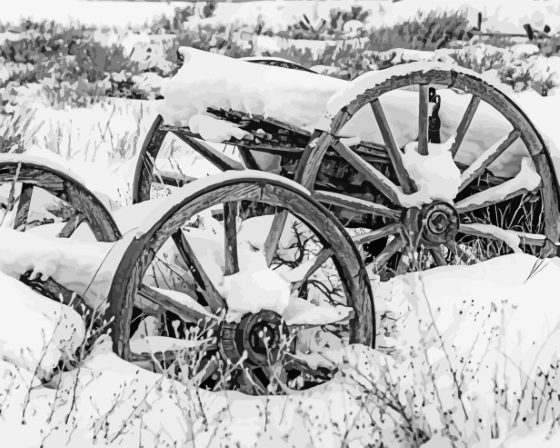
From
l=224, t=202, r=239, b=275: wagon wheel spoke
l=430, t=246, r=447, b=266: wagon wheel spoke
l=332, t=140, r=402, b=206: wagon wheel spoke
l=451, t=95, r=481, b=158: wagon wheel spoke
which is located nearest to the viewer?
l=224, t=202, r=239, b=275: wagon wheel spoke

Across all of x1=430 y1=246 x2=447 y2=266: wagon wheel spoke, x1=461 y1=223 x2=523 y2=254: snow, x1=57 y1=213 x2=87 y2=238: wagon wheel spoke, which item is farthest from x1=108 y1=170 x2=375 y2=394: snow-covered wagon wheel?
x1=461 y1=223 x2=523 y2=254: snow

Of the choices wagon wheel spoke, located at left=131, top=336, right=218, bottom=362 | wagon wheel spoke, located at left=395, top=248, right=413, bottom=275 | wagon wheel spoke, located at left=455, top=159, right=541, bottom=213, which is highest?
wagon wheel spoke, located at left=455, top=159, right=541, bottom=213

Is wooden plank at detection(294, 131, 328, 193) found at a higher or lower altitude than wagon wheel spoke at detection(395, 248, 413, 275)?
higher

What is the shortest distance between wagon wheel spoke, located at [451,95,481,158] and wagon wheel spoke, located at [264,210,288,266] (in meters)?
1.22

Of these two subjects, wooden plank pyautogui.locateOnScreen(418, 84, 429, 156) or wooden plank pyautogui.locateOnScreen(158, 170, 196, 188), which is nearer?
wooden plank pyautogui.locateOnScreen(418, 84, 429, 156)

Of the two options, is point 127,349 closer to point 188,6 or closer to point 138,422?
point 138,422

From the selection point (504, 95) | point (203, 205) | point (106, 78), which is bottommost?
point (106, 78)

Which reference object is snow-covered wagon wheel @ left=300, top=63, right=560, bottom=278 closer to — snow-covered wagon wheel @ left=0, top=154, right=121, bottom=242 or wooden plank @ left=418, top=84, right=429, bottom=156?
wooden plank @ left=418, top=84, right=429, bottom=156

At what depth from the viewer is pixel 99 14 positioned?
16.5m

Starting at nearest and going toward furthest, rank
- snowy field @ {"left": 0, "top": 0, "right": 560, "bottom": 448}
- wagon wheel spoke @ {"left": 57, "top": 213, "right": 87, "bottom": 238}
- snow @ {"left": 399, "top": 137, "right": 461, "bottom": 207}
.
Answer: snowy field @ {"left": 0, "top": 0, "right": 560, "bottom": 448}, wagon wheel spoke @ {"left": 57, "top": 213, "right": 87, "bottom": 238}, snow @ {"left": 399, "top": 137, "right": 461, "bottom": 207}

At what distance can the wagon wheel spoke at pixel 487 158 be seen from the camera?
376 centimetres

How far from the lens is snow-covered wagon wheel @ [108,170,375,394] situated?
8.12 ft

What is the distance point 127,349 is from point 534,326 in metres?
1.57

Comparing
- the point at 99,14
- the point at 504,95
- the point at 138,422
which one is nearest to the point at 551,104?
the point at 504,95
